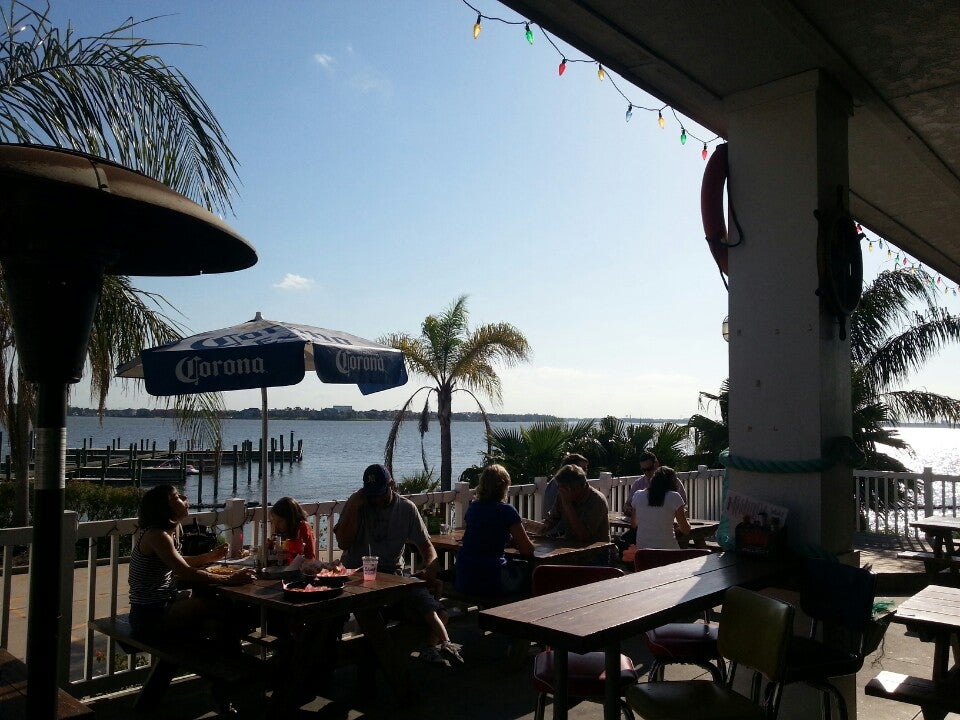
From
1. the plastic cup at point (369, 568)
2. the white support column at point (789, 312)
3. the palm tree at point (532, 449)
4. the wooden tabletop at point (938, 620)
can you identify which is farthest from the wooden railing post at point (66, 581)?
the palm tree at point (532, 449)

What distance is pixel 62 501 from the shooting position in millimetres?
2094

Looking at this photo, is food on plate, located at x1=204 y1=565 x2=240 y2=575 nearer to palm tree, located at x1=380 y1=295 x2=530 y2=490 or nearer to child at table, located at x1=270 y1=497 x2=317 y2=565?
child at table, located at x1=270 y1=497 x2=317 y2=565

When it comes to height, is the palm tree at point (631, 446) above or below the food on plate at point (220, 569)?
above

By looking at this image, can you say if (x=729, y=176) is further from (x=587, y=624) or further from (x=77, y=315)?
(x=77, y=315)

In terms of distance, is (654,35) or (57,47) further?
(57,47)

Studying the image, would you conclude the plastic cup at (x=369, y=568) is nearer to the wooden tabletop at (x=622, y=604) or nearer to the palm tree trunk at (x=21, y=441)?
the wooden tabletop at (x=622, y=604)

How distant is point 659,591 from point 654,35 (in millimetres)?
2494

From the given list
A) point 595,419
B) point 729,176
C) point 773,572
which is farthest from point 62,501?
point 595,419

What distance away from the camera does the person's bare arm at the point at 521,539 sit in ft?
17.0

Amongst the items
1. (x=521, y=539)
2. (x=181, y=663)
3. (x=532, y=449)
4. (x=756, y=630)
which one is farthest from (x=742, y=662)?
(x=532, y=449)

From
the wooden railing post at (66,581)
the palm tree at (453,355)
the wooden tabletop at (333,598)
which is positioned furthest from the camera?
the palm tree at (453,355)

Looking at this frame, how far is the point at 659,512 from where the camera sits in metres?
6.18

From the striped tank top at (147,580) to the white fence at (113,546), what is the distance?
0.26m

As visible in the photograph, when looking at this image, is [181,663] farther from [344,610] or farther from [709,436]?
[709,436]
